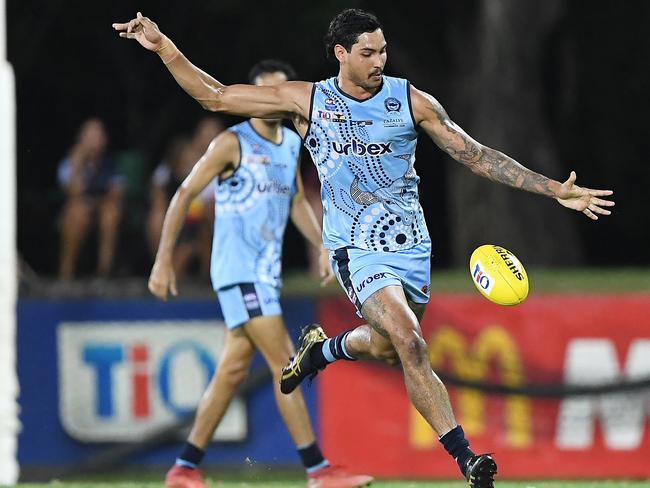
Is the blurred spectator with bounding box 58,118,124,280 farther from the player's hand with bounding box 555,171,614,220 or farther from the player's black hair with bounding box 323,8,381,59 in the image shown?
the player's hand with bounding box 555,171,614,220

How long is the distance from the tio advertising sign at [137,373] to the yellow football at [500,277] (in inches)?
176

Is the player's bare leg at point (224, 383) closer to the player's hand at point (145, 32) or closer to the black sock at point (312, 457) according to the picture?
the black sock at point (312, 457)

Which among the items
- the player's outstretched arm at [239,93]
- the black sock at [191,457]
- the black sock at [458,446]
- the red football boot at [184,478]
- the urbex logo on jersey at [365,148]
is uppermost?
the player's outstretched arm at [239,93]

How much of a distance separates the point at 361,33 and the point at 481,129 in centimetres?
1165

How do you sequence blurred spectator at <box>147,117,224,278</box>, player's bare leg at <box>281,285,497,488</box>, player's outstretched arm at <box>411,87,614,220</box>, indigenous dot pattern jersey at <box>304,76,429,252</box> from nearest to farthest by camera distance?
player's bare leg at <box>281,285,497,488</box> < player's outstretched arm at <box>411,87,614,220</box> < indigenous dot pattern jersey at <box>304,76,429,252</box> < blurred spectator at <box>147,117,224,278</box>

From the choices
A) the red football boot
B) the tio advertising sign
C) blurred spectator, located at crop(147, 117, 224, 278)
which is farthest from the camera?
blurred spectator, located at crop(147, 117, 224, 278)

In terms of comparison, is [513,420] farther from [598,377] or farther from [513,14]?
[513,14]

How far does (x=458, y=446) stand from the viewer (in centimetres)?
742

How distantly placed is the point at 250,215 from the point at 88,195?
757 cm

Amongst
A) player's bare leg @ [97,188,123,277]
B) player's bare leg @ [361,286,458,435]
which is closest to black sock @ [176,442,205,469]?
player's bare leg @ [361,286,458,435]

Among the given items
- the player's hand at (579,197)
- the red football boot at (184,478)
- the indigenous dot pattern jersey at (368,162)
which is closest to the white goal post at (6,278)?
the red football boot at (184,478)

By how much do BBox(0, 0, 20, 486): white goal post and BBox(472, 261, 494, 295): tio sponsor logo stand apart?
368 cm

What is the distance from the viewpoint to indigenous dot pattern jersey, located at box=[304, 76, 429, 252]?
26.0ft

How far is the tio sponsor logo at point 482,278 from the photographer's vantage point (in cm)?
769
